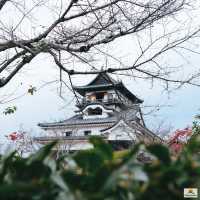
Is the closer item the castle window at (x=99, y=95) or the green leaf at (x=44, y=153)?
the green leaf at (x=44, y=153)

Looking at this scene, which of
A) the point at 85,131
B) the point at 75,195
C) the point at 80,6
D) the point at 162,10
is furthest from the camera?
the point at 85,131

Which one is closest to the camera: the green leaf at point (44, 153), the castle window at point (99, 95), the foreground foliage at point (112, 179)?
the foreground foliage at point (112, 179)

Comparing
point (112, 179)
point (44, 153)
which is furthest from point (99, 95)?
point (112, 179)

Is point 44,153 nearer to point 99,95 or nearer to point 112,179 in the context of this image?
point 112,179

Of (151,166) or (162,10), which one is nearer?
(151,166)

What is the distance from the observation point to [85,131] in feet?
107

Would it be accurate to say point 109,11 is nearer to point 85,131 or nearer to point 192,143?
point 192,143

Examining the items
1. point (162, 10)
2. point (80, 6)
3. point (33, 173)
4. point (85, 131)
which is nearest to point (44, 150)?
point (33, 173)

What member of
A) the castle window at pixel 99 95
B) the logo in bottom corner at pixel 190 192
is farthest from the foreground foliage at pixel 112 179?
the castle window at pixel 99 95

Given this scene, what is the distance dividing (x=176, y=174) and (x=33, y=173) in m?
0.24

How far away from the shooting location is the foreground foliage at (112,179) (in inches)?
26.0

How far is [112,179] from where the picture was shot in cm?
65

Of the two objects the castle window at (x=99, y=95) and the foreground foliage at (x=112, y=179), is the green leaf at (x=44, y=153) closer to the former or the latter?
the foreground foliage at (x=112, y=179)

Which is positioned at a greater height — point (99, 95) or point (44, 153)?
point (99, 95)
